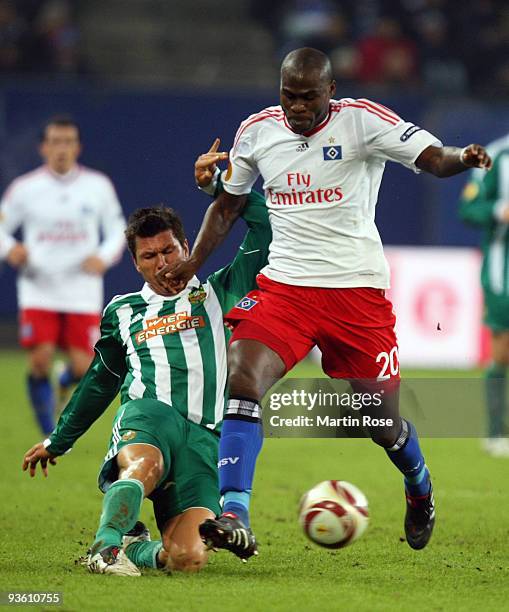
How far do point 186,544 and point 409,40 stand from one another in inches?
516

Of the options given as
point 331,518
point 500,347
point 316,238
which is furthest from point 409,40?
point 331,518

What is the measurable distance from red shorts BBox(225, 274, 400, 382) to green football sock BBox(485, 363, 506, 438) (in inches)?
150

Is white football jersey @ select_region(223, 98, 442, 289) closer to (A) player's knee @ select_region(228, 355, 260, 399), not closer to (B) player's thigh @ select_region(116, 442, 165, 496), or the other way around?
(A) player's knee @ select_region(228, 355, 260, 399)

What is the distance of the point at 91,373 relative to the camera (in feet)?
16.9

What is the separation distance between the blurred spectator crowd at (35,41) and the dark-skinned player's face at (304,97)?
10.8 m

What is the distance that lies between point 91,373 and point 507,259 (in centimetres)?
495

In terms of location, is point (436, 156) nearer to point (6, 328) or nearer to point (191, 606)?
point (191, 606)

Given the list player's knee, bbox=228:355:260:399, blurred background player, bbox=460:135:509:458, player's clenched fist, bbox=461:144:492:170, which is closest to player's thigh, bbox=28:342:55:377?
blurred background player, bbox=460:135:509:458

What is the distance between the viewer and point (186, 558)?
4.87 metres

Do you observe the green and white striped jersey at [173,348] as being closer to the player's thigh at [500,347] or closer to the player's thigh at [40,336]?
the player's thigh at [40,336]

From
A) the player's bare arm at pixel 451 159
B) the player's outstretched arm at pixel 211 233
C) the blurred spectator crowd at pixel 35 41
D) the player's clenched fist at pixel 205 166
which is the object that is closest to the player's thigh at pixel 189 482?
the player's outstretched arm at pixel 211 233

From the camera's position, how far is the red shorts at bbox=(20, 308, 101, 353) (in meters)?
9.26

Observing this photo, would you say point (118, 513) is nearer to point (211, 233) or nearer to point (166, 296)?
point (166, 296)

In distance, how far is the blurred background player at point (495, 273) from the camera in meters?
8.94
